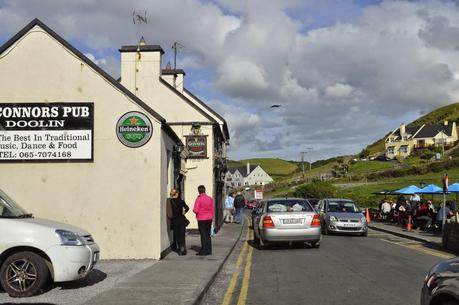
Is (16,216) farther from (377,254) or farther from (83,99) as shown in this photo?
(377,254)

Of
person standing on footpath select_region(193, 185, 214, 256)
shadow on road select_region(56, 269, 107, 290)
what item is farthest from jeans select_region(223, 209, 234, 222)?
shadow on road select_region(56, 269, 107, 290)

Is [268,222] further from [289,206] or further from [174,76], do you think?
[174,76]

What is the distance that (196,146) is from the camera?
23.1m

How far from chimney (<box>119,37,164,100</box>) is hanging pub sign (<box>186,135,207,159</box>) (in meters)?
2.61

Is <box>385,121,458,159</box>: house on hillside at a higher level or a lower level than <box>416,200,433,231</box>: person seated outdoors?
higher

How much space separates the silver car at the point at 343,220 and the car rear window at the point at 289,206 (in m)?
5.63

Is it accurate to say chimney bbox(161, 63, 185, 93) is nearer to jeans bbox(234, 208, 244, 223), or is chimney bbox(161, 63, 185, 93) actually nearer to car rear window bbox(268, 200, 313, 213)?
jeans bbox(234, 208, 244, 223)

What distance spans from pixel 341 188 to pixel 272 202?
2271 inches

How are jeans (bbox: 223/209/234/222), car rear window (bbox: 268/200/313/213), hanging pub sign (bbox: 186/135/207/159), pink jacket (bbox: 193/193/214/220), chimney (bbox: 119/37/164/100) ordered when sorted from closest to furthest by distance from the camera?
1. pink jacket (bbox: 193/193/214/220)
2. car rear window (bbox: 268/200/313/213)
3. chimney (bbox: 119/37/164/100)
4. hanging pub sign (bbox: 186/135/207/159)
5. jeans (bbox: 223/209/234/222)

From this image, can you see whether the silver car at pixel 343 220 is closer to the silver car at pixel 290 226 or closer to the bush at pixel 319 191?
the silver car at pixel 290 226

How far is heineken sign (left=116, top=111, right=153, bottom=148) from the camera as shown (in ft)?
42.7

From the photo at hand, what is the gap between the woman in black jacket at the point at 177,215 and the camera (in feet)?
45.9

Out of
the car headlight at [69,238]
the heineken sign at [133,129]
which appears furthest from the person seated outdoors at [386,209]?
the car headlight at [69,238]

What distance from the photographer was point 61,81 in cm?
1305
